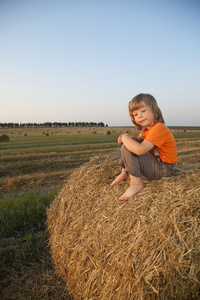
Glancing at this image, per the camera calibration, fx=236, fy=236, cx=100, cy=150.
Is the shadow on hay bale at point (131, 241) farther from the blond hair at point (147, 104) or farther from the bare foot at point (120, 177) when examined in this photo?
the blond hair at point (147, 104)

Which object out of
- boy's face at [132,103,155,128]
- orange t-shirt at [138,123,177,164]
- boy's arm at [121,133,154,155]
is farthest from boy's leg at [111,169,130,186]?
boy's face at [132,103,155,128]

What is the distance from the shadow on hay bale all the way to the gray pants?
21cm

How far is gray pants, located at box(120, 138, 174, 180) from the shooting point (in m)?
2.98

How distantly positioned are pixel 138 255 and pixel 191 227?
53 centimetres

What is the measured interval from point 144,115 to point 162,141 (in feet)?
1.37

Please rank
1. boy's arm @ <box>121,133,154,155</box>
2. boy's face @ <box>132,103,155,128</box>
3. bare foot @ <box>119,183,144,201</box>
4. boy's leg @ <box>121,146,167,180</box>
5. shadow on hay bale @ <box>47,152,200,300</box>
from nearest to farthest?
shadow on hay bale @ <box>47,152,200,300</box> → bare foot @ <box>119,183,144,201</box> → boy's arm @ <box>121,133,154,155</box> → boy's leg @ <box>121,146,167,180</box> → boy's face @ <box>132,103,155,128</box>

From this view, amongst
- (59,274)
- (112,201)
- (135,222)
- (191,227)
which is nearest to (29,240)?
(59,274)

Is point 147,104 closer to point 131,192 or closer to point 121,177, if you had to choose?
point 121,177

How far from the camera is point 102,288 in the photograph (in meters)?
2.32

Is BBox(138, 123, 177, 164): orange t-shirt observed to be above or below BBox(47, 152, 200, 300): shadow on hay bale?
above

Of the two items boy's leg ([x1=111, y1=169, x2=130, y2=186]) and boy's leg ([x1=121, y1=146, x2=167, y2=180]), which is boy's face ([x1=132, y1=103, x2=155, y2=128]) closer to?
boy's leg ([x1=121, y1=146, x2=167, y2=180])

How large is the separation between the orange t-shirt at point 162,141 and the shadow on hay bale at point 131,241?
28 cm

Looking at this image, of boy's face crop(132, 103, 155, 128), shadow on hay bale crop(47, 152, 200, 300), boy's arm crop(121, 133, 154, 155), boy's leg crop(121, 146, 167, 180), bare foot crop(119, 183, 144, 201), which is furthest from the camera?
boy's face crop(132, 103, 155, 128)

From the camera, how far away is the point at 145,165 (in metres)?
3.04
